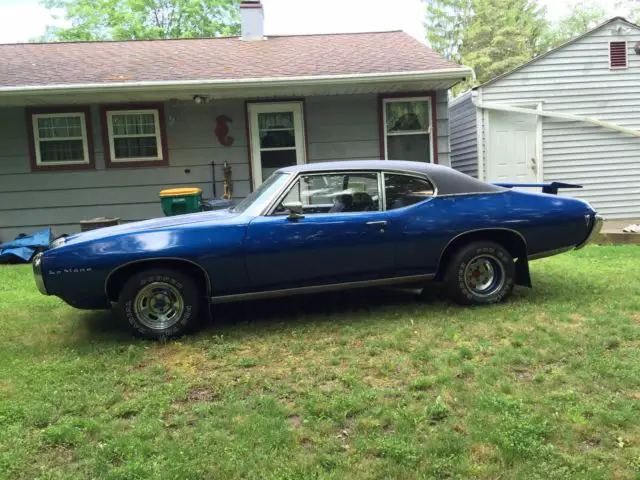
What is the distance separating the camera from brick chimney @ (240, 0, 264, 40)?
12078 mm

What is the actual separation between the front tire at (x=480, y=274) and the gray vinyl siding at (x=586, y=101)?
727 centimetres

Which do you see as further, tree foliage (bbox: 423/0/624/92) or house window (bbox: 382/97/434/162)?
tree foliage (bbox: 423/0/624/92)

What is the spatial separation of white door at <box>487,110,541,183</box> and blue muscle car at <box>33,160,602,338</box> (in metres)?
6.57

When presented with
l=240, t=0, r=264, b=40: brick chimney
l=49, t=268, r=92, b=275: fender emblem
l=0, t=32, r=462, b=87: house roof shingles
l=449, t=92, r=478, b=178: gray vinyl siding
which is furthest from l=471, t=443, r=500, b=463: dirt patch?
l=240, t=0, r=264, b=40: brick chimney

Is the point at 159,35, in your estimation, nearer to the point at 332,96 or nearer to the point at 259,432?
the point at 332,96

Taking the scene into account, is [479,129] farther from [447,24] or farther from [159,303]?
[447,24]

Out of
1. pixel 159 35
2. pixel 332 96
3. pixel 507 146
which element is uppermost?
pixel 159 35

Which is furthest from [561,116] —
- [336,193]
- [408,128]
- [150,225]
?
[150,225]

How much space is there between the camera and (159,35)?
33.2 meters

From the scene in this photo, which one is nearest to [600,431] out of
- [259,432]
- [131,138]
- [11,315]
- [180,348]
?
[259,432]

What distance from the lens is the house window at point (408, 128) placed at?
10.2 m

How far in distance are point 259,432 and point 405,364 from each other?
1.29 meters

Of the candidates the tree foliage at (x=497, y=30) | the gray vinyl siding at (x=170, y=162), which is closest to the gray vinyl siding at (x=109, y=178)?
the gray vinyl siding at (x=170, y=162)

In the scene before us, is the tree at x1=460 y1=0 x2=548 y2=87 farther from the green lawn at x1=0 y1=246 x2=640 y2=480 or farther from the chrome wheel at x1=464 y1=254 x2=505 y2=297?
the green lawn at x1=0 y1=246 x2=640 y2=480
